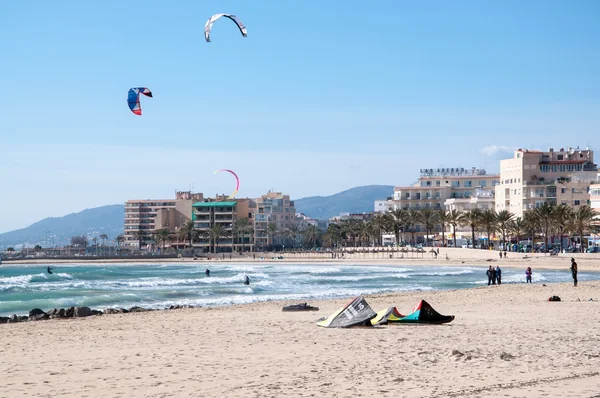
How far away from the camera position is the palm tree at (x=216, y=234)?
373 ft

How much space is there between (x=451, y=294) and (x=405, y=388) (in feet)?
58.5

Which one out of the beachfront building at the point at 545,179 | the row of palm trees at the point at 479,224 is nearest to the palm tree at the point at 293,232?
the row of palm trees at the point at 479,224

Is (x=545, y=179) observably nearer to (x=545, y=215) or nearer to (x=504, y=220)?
(x=504, y=220)

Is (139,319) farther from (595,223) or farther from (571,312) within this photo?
(595,223)

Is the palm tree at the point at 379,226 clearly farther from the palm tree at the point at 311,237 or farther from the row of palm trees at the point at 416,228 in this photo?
the palm tree at the point at 311,237

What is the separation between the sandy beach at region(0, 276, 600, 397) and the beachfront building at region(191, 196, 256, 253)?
10005 centimetres

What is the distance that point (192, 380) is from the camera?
949 cm

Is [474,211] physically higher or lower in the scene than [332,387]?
higher

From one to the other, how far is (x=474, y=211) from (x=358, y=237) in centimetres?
4239

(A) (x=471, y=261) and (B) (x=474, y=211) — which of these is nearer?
(A) (x=471, y=261)

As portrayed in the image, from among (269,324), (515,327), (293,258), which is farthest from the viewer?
(293,258)

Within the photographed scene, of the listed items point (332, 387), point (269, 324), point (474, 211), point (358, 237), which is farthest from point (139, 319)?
point (358, 237)

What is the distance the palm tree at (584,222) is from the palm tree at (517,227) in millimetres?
6466

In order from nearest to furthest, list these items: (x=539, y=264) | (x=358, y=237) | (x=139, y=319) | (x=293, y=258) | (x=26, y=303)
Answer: (x=139, y=319), (x=26, y=303), (x=539, y=264), (x=293, y=258), (x=358, y=237)
